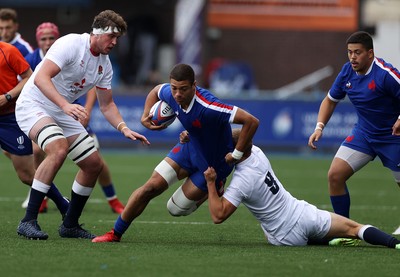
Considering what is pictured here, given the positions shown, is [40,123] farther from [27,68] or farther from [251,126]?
[251,126]

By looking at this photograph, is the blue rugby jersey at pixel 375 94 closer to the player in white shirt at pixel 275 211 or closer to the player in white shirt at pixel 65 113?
the player in white shirt at pixel 275 211

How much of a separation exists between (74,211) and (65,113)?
42.7 inches

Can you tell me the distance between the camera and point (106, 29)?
30.9ft

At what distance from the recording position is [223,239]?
977cm


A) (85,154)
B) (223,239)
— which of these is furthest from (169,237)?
(85,154)

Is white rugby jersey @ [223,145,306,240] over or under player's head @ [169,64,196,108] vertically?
under

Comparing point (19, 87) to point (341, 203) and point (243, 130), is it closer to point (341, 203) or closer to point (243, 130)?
point (243, 130)

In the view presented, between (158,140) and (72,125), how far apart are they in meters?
13.7

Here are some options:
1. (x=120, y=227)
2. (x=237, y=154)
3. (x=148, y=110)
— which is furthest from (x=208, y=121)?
(x=120, y=227)

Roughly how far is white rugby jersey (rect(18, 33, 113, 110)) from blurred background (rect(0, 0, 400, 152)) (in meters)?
19.2

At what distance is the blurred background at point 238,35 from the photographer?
29391mm

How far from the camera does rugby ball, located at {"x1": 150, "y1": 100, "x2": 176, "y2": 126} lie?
913 centimetres

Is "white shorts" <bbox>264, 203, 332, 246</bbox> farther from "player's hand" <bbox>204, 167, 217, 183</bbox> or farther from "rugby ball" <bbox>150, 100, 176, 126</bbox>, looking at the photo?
"rugby ball" <bbox>150, 100, 176, 126</bbox>

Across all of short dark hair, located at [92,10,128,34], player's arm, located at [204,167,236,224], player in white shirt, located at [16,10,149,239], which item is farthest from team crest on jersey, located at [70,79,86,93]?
player's arm, located at [204,167,236,224]
